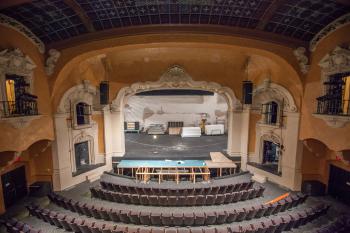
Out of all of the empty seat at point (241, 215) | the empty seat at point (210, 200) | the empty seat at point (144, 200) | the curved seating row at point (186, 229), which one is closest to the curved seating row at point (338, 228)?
the curved seating row at point (186, 229)

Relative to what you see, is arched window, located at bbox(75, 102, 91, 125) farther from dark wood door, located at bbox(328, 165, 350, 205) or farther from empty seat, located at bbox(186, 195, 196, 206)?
dark wood door, located at bbox(328, 165, 350, 205)

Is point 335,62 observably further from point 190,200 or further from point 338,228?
point 190,200

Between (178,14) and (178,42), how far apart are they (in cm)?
115

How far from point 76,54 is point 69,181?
6985 millimetres

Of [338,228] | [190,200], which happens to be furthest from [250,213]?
[338,228]

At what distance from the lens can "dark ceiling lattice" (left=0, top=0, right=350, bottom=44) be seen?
6963mm

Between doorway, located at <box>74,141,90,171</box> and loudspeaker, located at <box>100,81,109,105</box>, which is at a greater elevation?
loudspeaker, located at <box>100,81,109,105</box>

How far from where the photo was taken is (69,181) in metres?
11.0

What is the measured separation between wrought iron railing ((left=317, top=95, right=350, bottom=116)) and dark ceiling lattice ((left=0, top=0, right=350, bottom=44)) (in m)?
2.95

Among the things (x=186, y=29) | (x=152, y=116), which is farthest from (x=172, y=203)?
(x=152, y=116)

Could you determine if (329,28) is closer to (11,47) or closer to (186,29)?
(186,29)

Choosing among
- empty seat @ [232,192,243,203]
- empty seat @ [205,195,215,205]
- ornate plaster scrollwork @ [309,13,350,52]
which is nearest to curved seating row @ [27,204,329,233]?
empty seat @ [205,195,215,205]

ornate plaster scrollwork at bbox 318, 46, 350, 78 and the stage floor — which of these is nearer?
ornate plaster scrollwork at bbox 318, 46, 350, 78

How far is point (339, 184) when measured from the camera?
390 inches
